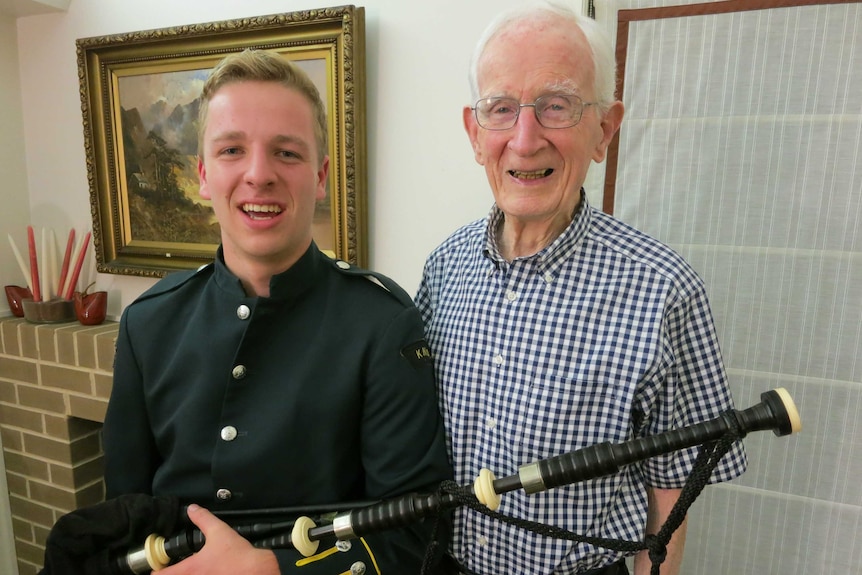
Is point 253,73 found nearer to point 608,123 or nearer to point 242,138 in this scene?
point 242,138

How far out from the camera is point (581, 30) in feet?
2.68

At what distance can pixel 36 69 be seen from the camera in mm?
1950

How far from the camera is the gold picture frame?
4.75 feet

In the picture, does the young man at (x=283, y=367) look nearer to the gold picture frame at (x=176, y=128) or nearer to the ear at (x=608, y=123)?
the ear at (x=608, y=123)

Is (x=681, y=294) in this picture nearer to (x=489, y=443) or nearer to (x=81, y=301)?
(x=489, y=443)

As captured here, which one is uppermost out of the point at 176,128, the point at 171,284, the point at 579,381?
the point at 176,128

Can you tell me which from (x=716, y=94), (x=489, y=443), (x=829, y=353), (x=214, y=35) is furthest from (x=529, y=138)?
(x=214, y=35)

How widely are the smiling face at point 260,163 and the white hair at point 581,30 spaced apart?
295 millimetres

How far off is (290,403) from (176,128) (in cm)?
127

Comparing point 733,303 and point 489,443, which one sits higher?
point 733,303

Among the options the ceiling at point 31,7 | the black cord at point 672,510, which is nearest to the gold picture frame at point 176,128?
the ceiling at point 31,7

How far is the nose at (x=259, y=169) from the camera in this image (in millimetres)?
796

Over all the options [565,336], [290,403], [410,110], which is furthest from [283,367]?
[410,110]

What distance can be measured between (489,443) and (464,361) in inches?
5.3
